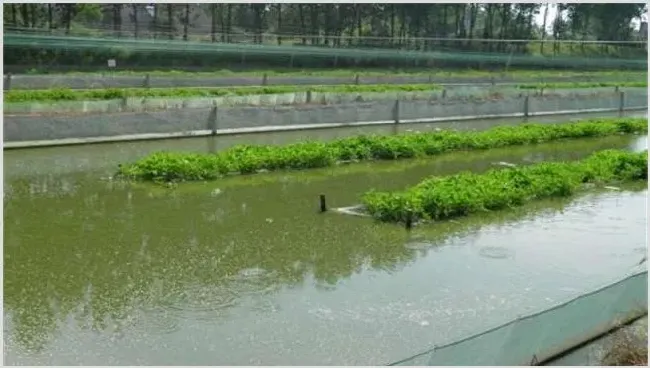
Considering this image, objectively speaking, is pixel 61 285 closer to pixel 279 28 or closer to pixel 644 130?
pixel 644 130

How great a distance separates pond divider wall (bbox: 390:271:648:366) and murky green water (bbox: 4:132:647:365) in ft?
3.75

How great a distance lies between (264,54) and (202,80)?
13.2 metres

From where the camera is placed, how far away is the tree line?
52.4m

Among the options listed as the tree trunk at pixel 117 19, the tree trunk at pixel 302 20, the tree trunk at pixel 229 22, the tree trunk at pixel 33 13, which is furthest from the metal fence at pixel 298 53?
the tree trunk at pixel 33 13

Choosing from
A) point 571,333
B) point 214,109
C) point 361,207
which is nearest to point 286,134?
point 214,109

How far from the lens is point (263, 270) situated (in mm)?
9734

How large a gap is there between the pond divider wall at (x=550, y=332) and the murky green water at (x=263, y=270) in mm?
1142

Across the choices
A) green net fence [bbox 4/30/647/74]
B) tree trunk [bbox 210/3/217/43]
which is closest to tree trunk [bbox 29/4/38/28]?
green net fence [bbox 4/30/647/74]

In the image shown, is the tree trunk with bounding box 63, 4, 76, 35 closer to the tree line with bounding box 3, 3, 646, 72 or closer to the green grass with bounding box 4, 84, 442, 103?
the tree line with bounding box 3, 3, 646, 72

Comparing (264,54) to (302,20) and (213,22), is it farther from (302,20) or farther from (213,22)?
(302,20)

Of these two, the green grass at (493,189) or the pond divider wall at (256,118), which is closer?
the green grass at (493,189)

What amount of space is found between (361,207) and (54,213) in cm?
479

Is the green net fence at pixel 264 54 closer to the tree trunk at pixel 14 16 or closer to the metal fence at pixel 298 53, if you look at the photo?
the metal fence at pixel 298 53

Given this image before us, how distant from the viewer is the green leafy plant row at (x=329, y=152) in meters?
15.5
